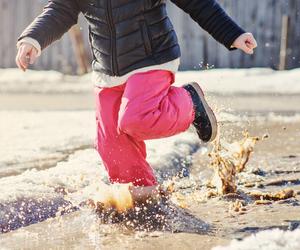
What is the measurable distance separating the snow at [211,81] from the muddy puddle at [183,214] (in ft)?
20.8

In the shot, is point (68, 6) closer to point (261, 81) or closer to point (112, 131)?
point (112, 131)

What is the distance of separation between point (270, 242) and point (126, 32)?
133 centimetres

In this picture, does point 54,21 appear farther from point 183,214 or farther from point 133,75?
point 183,214

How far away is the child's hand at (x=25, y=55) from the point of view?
372 cm

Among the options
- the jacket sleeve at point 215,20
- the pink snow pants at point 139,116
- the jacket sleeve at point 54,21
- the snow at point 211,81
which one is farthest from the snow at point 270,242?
the snow at point 211,81

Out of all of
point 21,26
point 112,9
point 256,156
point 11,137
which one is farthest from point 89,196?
point 21,26

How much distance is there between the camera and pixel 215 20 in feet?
12.9

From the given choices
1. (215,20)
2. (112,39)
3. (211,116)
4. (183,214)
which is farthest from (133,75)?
(183,214)

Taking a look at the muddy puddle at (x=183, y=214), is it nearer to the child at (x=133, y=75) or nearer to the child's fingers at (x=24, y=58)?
the child at (x=133, y=75)

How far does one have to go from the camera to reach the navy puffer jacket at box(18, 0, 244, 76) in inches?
→ 145

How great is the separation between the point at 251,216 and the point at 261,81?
29.3ft

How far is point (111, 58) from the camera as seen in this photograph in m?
3.73

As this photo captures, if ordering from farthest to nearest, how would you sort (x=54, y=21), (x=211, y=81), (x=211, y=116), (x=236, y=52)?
(x=236, y=52)
(x=211, y=81)
(x=54, y=21)
(x=211, y=116)

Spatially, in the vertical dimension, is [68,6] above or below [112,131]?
above
